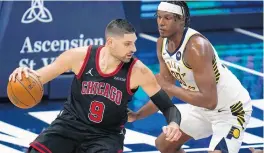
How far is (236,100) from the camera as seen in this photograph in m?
7.04

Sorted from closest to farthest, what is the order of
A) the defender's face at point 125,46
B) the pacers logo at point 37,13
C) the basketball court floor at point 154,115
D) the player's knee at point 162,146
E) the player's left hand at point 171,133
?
the player's left hand at point 171,133, the defender's face at point 125,46, the player's knee at point 162,146, the basketball court floor at point 154,115, the pacers logo at point 37,13

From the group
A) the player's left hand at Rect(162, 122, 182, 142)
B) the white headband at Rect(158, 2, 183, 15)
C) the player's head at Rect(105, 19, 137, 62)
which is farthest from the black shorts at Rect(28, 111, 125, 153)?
the white headband at Rect(158, 2, 183, 15)

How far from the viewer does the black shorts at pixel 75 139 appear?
621 cm

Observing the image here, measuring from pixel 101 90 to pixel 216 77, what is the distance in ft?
4.09

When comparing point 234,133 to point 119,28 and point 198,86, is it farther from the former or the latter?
point 119,28

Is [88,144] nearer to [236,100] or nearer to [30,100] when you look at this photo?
[30,100]

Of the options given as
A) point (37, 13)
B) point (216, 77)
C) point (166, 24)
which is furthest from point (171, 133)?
point (37, 13)

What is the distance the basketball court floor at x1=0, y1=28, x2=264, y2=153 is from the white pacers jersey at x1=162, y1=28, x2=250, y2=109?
4.50 ft

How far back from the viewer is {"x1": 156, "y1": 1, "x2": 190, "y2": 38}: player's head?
22.8 feet

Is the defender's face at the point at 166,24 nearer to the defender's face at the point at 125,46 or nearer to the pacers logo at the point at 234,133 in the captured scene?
the defender's face at the point at 125,46

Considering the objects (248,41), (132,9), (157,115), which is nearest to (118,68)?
(157,115)

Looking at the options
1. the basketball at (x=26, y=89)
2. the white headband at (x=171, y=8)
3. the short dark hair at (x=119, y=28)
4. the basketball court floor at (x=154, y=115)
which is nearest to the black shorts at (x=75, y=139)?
the basketball at (x=26, y=89)

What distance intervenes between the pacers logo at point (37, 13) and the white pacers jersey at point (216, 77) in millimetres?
3079

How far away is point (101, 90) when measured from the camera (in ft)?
20.5
